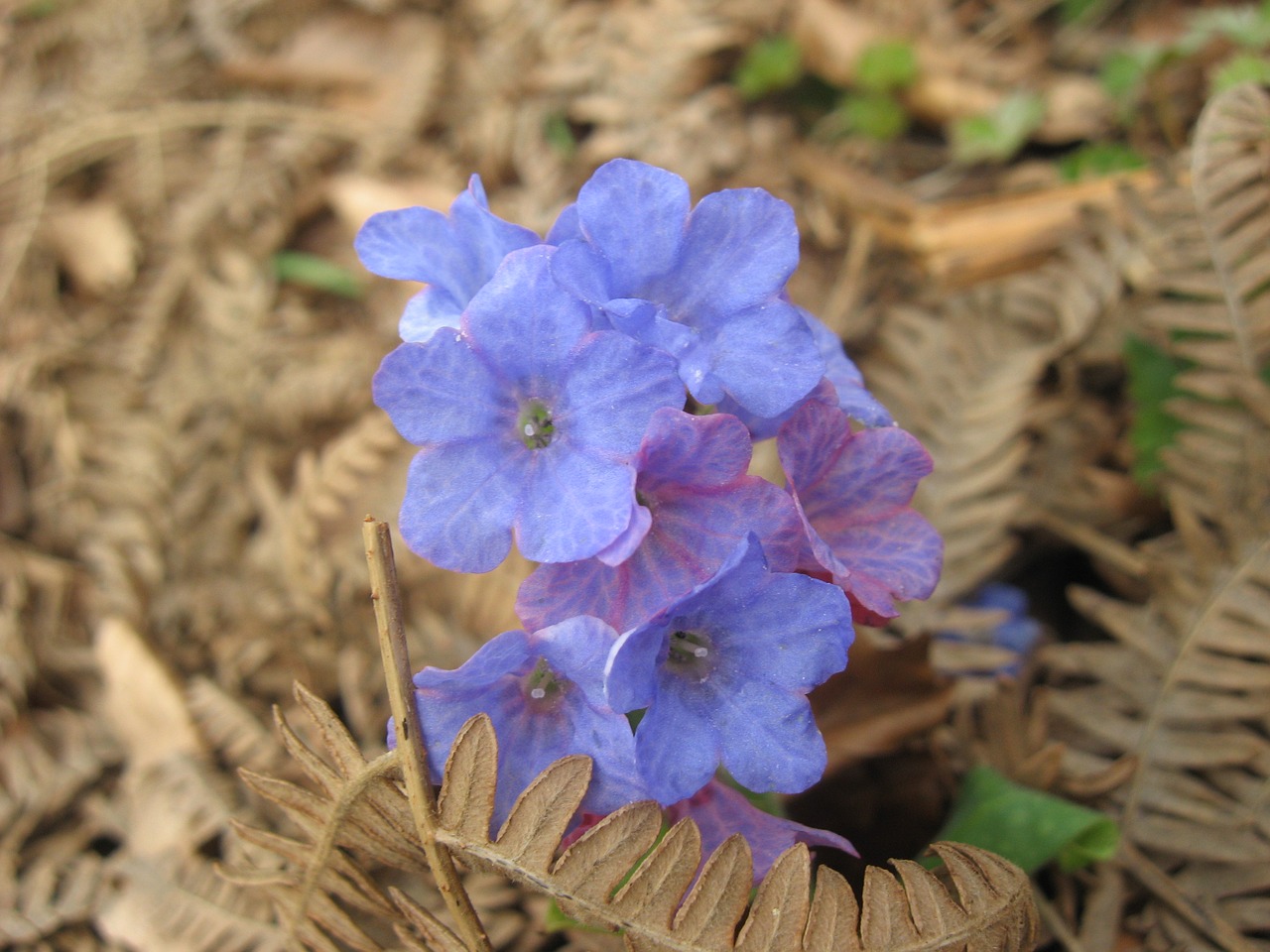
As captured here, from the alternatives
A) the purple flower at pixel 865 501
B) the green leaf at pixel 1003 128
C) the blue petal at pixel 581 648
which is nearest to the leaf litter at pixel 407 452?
the green leaf at pixel 1003 128

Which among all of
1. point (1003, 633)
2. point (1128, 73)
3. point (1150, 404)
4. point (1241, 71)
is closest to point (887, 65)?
point (1128, 73)

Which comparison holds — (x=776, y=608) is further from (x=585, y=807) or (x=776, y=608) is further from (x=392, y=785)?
(x=392, y=785)

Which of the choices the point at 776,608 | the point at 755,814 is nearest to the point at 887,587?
the point at 776,608

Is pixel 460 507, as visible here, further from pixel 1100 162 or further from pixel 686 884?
pixel 1100 162

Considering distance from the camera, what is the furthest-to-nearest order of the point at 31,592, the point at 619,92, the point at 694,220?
the point at 619,92 → the point at 31,592 → the point at 694,220

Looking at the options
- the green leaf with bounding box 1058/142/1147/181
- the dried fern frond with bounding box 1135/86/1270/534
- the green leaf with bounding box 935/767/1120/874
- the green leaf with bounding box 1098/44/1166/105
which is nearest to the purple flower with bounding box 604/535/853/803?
the green leaf with bounding box 935/767/1120/874
